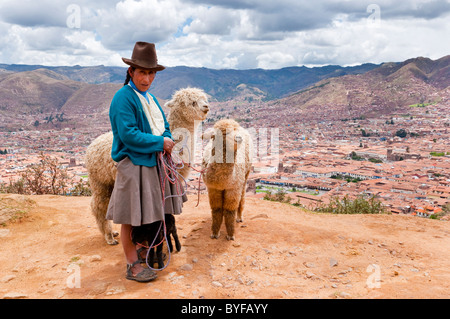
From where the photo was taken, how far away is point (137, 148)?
2816 millimetres

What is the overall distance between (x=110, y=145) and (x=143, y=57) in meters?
1.75

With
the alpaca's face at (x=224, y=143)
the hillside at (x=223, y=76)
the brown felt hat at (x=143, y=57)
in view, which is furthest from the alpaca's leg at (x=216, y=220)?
the hillside at (x=223, y=76)

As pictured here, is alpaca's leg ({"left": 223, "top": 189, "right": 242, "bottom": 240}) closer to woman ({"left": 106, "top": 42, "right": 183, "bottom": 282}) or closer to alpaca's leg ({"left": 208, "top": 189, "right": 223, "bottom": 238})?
alpaca's leg ({"left": 208, "top": 189, "right": 223, "bottom": 238})

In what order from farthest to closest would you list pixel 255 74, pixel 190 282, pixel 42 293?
pixel 255 74
pixel 190 282
pixel 42 293

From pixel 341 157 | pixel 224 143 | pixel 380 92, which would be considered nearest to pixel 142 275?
pixel 224 143

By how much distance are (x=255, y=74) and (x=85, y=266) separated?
11841 cm

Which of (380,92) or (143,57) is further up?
(380,92)

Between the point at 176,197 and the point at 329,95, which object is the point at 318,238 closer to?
the point at 176,197

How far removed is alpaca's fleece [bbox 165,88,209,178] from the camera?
396 cm

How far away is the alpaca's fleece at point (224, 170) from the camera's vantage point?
3.94 meters
